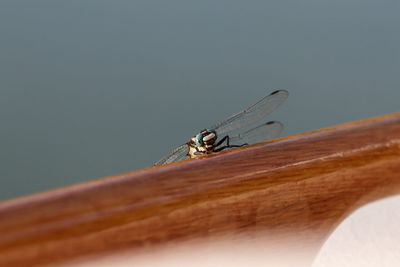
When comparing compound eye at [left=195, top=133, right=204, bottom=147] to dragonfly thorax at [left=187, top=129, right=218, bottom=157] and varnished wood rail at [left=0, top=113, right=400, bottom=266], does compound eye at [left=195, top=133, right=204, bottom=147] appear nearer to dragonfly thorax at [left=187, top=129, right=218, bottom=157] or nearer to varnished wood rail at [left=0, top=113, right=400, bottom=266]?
dragonfly thorax at [left=187, top=129, right=218, bottom=157]

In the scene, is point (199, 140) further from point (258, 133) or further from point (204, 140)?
point (258, 133)

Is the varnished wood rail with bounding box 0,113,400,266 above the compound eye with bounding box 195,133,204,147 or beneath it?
beneath

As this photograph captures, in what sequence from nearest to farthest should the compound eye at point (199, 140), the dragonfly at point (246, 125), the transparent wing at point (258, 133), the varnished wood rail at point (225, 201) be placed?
the varnished wood rail at point (225, 201)
the compound eye at point (199, 140)
the dragonfly at point (246, 125)
the transparent wing at point (258, 133)

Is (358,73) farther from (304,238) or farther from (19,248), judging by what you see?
(19,248)

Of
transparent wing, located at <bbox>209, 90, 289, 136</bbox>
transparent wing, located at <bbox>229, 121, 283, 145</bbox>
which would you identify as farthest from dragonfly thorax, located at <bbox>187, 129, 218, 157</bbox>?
transparent wing, located at <bbox>229, 121, 283, 145</bbox>

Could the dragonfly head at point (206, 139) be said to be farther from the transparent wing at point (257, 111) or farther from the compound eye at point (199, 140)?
the transparent wing at point (257, 111)

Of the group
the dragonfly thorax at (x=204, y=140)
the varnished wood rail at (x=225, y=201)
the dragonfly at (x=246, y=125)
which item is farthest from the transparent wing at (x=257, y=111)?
the varnished wood rail at (x=225, y=201)
